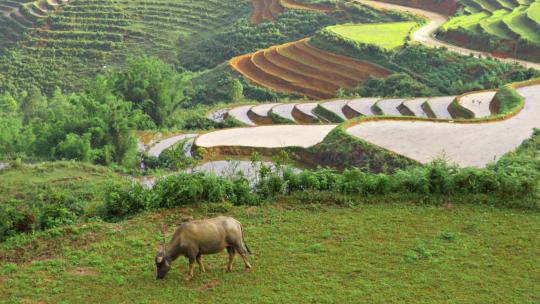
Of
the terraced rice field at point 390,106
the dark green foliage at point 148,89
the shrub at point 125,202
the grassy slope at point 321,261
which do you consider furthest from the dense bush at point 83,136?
the grassy slope at point 321,261

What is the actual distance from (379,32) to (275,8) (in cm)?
1944

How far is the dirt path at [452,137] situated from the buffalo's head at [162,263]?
590 inches

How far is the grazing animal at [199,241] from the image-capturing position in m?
10.6

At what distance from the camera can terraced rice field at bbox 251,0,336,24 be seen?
6831cm

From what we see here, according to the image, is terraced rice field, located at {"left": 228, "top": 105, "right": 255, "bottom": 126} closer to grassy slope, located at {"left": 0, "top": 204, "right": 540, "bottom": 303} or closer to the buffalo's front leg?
grassy slope, located at {"left": 0, "top": 204, "right": 540, "bottom": 303}

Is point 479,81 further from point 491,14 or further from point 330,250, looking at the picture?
point 330,250

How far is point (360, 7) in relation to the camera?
65562mm

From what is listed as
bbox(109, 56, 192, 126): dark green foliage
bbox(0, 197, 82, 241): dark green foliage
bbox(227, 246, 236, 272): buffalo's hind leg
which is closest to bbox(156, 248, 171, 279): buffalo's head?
bbox(227, 246, 236, 272): buffalo's hind leg

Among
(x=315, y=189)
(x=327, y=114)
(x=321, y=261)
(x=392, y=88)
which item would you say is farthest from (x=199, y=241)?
(x=392, y=88)

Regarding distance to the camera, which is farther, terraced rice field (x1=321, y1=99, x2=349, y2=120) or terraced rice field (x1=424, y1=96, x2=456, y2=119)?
terraced rice field (x1=321, y1=99, x2=349, y2=120)

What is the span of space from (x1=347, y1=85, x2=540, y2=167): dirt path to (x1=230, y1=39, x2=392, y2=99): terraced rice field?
2061cm

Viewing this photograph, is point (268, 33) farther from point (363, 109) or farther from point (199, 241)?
point (199, 241)

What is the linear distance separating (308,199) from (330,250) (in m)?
2.79

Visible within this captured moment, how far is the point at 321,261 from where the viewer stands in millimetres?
11594
